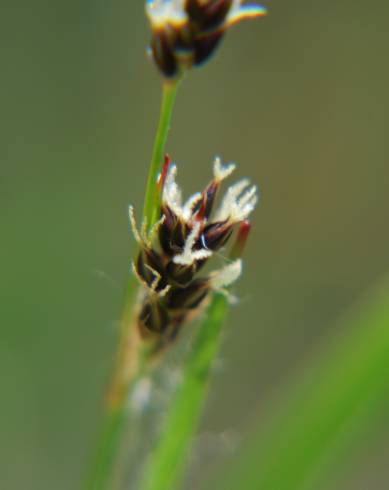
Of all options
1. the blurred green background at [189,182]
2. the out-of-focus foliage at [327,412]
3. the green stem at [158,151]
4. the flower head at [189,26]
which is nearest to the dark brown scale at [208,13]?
the flower head at [189,26]

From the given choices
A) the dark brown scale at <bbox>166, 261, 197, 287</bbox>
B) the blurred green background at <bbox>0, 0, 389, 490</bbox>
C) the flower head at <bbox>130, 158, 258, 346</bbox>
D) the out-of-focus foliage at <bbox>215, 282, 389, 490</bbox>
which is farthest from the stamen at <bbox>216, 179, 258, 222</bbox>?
the blurred green background at <bbox>0, 0, 389, 490</bbox>

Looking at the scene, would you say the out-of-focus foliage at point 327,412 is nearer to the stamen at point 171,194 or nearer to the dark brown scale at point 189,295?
the dark brown scale at point 189,295

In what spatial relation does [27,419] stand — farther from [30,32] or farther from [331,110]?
[331,110]

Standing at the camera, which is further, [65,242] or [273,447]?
[65,242]

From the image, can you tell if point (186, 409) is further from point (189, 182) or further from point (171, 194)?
point (189, 182)

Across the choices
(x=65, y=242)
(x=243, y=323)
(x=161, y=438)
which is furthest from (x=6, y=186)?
(x=161, y=438)

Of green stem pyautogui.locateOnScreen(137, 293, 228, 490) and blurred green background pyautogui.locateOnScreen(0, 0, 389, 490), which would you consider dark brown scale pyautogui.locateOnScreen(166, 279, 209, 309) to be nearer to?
green stem pyautogui.locateOnScreen(137, 293, 228, 490)

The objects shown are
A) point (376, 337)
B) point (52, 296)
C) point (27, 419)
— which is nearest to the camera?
point (376, 337)
